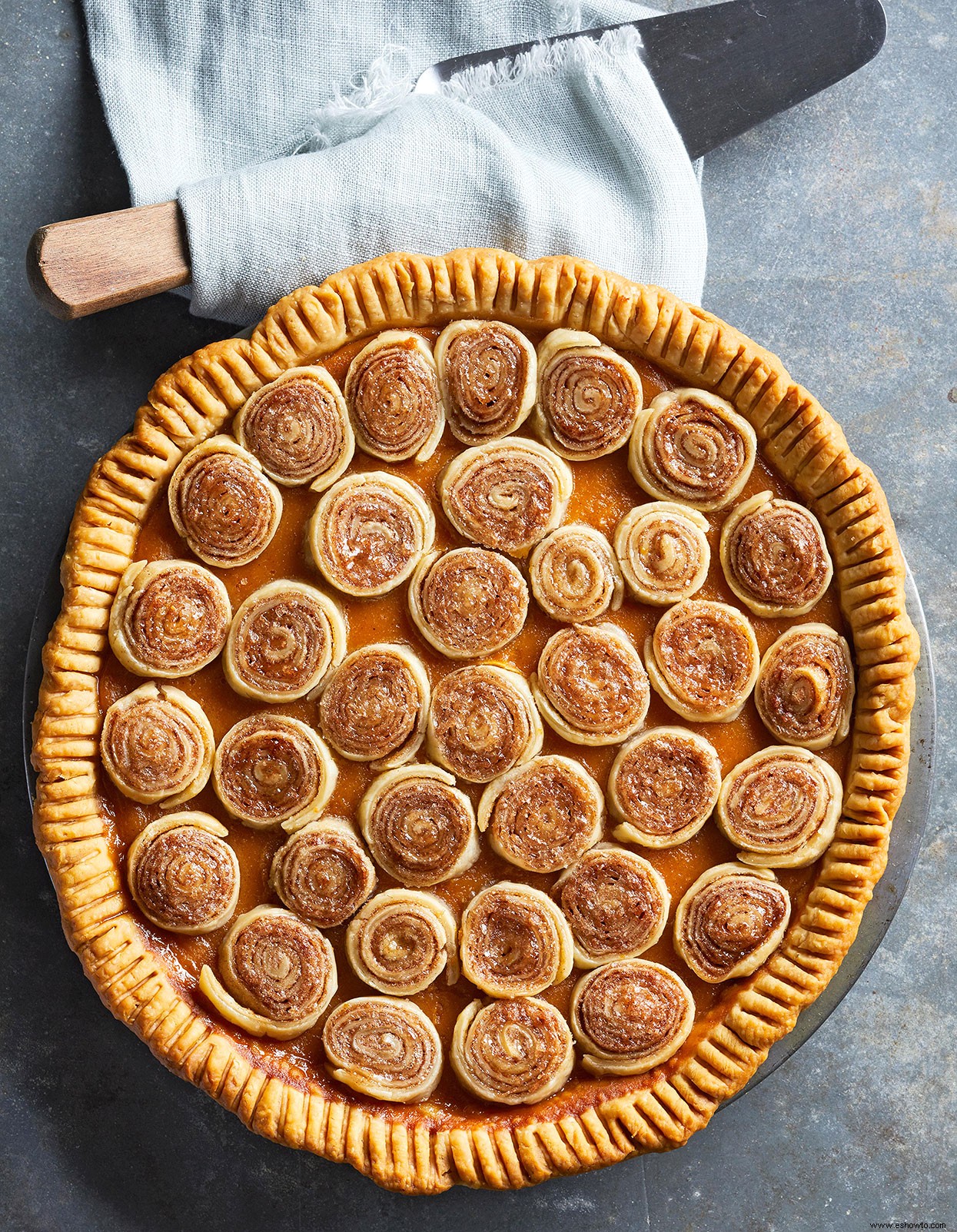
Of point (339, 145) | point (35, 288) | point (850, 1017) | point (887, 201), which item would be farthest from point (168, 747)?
point (887, 201)

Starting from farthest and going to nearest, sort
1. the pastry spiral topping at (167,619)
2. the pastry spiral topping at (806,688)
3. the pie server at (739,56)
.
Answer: the pie server at (739,56)
the pastry spiral topping at (806,688)
the pastry spiral topping at (167,619)

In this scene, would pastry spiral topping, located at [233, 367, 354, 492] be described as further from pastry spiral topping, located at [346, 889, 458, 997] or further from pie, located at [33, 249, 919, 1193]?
pastry spiral topping, located at [346, 889, 458, 997]

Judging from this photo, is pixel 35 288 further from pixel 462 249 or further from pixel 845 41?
pixel 845 41

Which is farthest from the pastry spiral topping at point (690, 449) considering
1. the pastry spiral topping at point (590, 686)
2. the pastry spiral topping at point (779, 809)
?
the pastry spiral topping at point (779, 809)

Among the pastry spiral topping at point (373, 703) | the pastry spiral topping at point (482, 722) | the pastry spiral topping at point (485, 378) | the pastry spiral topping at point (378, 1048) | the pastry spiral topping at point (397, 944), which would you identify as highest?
the pastry spiral topping at point (485, 378)

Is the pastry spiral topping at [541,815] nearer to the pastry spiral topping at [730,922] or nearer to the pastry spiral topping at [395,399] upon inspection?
the pastry spiral topping at [730,922]

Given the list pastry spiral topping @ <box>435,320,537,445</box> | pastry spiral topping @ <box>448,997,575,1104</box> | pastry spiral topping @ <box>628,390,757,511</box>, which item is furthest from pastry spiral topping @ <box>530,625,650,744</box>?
pastry spiral topping @ <box>448,997,575,1104</box>

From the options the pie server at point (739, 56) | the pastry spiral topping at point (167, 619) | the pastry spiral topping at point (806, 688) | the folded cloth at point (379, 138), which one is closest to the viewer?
the pastry spiral topping at point (167, 619)

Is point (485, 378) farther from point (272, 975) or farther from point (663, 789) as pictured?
point (272, 975)

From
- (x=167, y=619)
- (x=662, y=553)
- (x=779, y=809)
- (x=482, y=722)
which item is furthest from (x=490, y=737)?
(x=167, y=619)
